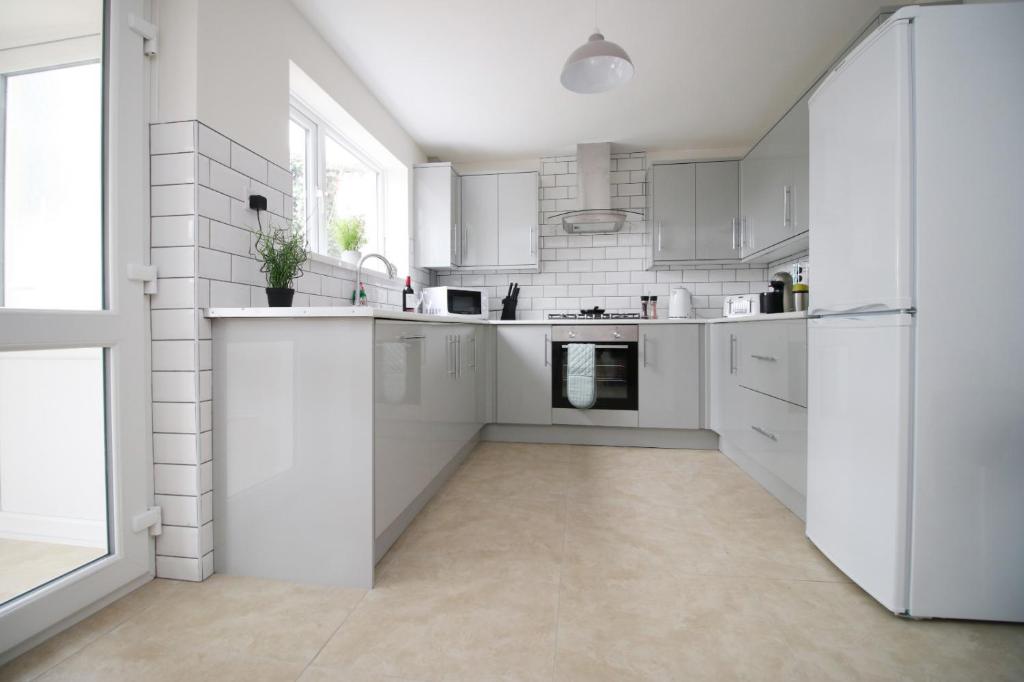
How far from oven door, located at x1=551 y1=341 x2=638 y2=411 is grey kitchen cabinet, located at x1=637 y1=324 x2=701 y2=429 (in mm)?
59

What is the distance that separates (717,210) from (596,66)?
2162 mm

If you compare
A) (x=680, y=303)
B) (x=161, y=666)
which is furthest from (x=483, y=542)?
(x=680, y=303)

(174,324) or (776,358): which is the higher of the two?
(174,324)

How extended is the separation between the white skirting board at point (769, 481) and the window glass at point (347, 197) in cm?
266

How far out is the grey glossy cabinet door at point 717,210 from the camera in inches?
151

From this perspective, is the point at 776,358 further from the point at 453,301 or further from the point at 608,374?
the point at 453,301

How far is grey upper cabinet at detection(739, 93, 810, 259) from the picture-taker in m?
2.78

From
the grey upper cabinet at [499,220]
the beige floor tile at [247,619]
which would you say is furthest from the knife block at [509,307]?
the beige floor tile at [247,619]

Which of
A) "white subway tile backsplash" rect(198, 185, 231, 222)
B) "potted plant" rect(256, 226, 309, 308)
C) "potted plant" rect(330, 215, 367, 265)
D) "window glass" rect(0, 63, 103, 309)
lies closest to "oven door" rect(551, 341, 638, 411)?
"potted plant" rect(330, 215, 367, 265)

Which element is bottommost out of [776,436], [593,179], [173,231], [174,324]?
[776,436]

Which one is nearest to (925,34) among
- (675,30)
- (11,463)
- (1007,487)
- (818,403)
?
(818,403)

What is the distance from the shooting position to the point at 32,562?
4.21ft

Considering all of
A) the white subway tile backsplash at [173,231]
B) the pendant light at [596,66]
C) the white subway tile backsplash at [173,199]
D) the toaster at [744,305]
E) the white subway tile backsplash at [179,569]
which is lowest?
the white subway tile backsplash at [179,569]

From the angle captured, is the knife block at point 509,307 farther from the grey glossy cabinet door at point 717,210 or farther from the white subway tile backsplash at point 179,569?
the white subway tile backsplash at point 179,569
